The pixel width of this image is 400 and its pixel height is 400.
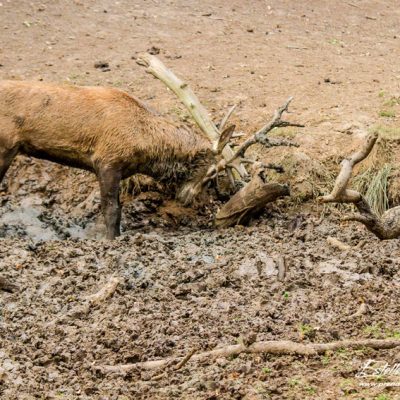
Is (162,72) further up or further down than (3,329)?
further up

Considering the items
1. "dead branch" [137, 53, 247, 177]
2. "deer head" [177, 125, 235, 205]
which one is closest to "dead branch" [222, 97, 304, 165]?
"deer head" [177, 125, 235, 205]

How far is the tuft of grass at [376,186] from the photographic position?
930 centimetres

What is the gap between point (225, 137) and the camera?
916 cm

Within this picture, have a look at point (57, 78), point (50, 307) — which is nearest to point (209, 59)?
point (57, 78)

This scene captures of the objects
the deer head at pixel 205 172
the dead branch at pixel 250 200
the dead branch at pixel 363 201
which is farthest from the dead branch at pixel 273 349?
the deer head at pixel 205 172

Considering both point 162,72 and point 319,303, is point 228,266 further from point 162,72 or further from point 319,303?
point 162,72

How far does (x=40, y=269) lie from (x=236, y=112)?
399 cm

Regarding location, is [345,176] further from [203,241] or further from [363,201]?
[203,241]

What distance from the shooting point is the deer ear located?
9.03m

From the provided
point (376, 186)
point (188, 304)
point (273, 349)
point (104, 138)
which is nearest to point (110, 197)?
point (104, 138)

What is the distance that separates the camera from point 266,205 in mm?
9602

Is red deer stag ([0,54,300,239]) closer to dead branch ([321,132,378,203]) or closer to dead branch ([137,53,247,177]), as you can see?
dead branch ([137,53,247,177])

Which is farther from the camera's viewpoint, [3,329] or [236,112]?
[236,112]

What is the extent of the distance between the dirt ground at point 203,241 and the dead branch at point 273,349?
0.14ft
